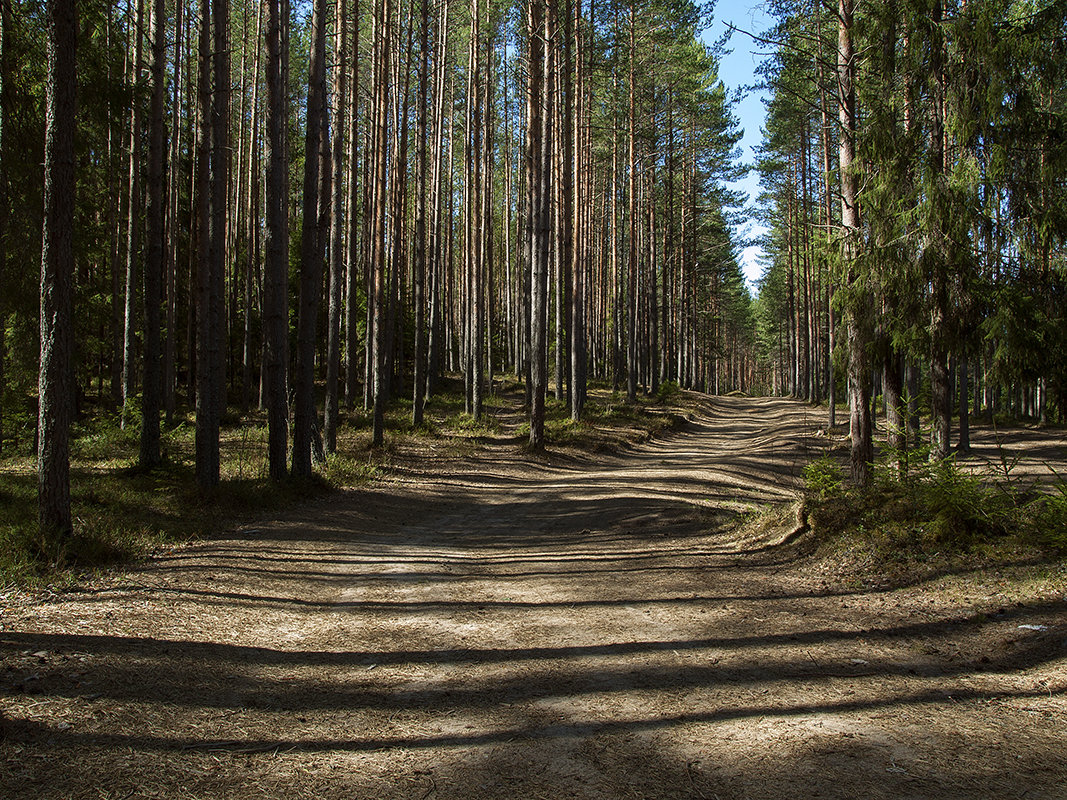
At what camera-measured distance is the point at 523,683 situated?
166 inches

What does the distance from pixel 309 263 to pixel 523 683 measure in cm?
978

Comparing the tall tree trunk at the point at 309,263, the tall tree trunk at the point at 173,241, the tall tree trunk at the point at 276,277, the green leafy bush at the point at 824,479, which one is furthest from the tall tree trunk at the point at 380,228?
the green leafy bush at the point at 824,479

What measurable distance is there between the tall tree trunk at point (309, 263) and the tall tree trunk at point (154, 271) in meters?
2.24

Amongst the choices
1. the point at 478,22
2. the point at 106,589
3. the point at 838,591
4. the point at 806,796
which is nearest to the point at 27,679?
the point at 106,589

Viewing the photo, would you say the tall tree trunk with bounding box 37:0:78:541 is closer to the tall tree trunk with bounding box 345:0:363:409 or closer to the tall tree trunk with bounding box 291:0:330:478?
the tall tree trunk with bounding box 291:0:330:478

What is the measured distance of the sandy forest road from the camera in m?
3.07

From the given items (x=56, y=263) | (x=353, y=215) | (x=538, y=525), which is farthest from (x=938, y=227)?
(x=353, y=215)

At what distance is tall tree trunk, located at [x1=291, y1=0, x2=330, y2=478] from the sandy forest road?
4.46m

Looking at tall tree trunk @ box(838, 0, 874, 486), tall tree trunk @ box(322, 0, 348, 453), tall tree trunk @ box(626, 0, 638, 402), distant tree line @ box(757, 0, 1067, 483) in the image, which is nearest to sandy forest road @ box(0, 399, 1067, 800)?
tall tree trunk @ box(838, 0, 874, 486)

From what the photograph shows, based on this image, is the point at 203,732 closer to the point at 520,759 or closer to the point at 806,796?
the point at 520,759

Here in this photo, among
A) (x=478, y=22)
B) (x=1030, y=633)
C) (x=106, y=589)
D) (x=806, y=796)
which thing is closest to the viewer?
(x=806, y=796)

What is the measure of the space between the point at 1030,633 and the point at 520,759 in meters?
3.72

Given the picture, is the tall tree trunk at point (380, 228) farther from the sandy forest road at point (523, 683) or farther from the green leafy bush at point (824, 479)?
the green leafy bush at point (824, 479)

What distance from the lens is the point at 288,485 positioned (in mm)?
11273
